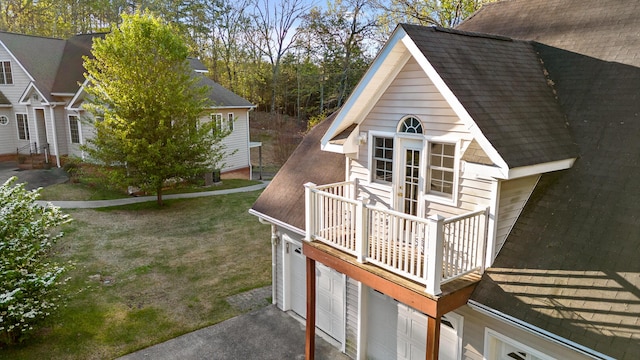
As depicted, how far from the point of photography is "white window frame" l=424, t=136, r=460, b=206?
612 centimetres

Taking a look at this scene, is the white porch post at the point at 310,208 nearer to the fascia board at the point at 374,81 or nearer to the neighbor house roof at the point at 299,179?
the fascia board at the point at 374,81

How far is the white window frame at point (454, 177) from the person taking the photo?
612 centimetres

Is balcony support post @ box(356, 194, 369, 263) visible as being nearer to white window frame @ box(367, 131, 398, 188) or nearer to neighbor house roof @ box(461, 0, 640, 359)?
white window frame @ box(367, 131, 398, 188)

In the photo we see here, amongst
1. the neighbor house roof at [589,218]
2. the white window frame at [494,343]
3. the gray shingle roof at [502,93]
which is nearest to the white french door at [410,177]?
the gray shingle roof at [502,93]

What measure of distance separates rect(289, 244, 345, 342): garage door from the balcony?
5.96ft

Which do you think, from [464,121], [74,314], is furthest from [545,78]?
[74,314]

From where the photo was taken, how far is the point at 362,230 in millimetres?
6418

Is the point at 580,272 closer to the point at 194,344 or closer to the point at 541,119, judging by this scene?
the point at 541,119

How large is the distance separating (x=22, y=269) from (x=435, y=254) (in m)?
8.35

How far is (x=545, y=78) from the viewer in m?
7.09

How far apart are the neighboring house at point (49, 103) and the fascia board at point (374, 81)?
16.7 m

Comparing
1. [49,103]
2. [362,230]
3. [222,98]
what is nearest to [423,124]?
[362,230]

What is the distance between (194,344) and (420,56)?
7.35 metres

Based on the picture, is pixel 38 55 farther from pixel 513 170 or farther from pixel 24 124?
pixel 513 170
